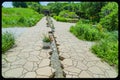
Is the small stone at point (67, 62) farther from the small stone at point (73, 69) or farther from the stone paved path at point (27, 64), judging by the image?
the stone paved path at point (27, 64)

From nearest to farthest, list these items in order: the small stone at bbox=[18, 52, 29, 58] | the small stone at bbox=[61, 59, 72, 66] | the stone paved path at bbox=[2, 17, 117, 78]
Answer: the stone paved path at bbox=[2, 17, 117, 78] < the small stone at bbox=[61, 59, 72, 66] < the small stone at bbox=[18, 52, 29, 58]

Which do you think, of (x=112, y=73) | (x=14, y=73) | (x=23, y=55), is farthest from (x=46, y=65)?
(x=112, y=73)

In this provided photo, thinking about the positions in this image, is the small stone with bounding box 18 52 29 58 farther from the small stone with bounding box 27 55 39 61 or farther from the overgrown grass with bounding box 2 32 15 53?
the overgrown grass with bounding box 2 32 15 53

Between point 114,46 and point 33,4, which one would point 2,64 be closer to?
point 114,46

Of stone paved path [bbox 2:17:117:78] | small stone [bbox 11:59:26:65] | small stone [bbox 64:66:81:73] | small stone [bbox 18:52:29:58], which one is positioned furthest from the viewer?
small stone [bbox 18:52:29:58]

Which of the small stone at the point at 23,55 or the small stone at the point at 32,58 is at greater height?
the small stone at the point at 23,55

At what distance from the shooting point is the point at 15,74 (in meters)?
3.47

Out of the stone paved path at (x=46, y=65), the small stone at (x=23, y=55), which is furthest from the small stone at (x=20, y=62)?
the small stone at (x=23, y=55)

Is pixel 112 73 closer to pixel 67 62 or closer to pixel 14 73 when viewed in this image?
pixel 67 62

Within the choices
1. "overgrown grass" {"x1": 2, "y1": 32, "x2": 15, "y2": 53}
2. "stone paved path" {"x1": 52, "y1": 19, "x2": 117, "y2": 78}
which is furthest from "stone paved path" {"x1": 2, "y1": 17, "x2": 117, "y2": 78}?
"overgrown grass" {"x1": 2, "y1": 32, "x2": 15, "y2": 53}

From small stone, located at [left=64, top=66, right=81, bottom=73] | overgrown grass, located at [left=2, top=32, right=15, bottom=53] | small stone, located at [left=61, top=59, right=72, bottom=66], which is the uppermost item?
overgrown grass, located at [left=2, top=32, right=15, bottom=53]

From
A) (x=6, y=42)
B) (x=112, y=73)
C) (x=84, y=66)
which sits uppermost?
(x=6, y=42)

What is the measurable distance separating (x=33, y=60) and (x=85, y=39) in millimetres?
4007

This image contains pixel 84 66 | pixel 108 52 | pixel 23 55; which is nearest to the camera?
pixel 84 66
